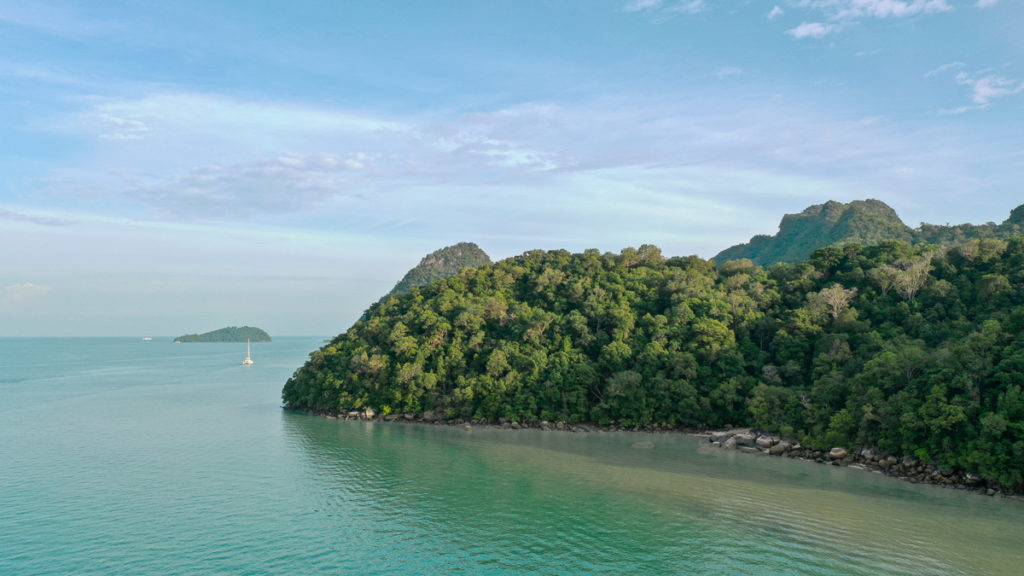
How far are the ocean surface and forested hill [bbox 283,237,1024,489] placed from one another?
3619 mm

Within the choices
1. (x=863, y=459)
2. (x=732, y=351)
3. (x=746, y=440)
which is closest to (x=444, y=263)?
(x=732, y=351)

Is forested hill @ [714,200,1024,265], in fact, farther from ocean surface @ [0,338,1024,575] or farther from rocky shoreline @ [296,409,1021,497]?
ocean surface @ [0,338,1024,575]

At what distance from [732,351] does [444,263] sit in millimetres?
109411

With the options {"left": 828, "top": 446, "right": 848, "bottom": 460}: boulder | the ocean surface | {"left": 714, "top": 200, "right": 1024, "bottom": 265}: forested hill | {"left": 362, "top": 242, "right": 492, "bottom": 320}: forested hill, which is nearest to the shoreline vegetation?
{"left": 828, "top": 446, "right": 848, "bottom": 460}: boulder

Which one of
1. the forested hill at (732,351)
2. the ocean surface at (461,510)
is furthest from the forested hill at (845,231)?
the ocean surface at (461,510)

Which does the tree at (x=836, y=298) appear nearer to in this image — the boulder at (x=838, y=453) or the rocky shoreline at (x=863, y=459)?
the rocky shoreline at (x=863, y=459)

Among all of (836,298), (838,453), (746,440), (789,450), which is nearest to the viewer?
(838,453)

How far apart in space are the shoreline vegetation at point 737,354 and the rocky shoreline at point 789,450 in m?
0.16

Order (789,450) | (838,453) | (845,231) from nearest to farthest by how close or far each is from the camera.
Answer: (838,453)
(789,450)
(845,231)

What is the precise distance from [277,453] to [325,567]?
2066 cm

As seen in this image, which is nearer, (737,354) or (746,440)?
(746,440)

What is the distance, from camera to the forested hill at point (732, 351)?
105 ft

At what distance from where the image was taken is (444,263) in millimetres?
150750

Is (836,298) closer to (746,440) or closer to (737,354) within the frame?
(737,354)
